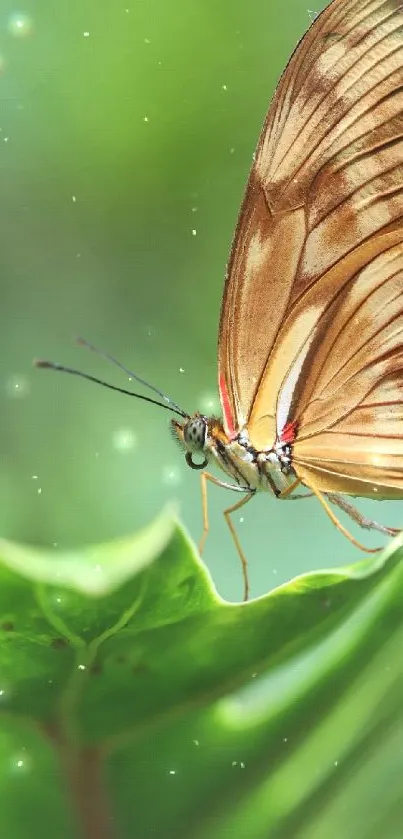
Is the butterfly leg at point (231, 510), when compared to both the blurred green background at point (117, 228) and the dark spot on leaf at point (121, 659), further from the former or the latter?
the dark spot on leaf at point (121, 659)

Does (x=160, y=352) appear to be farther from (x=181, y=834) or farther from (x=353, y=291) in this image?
(x=181, y=834)

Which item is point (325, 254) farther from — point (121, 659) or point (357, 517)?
point (121, 659)

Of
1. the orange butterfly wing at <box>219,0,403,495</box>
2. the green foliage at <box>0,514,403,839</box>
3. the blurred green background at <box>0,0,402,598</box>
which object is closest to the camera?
the green foliage at <box>0,514,403,839</box>

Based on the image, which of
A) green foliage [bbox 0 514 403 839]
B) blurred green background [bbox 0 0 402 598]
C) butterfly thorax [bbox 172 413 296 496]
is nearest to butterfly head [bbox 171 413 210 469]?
butterfly thorax [bbox 172 413 296 496]

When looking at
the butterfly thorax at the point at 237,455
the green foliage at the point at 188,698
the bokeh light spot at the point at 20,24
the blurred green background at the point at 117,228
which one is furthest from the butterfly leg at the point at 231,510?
the bokeh light spot at the point at 20,24

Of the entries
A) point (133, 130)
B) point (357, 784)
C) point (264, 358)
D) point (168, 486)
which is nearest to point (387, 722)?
point (357, 784)

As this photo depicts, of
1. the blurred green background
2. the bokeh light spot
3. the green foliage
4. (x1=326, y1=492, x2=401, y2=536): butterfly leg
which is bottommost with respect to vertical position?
the green foliage

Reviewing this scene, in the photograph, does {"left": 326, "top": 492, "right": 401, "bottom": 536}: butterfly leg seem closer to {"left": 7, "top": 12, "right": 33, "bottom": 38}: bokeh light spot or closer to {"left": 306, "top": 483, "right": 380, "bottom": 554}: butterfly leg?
{"left": 306, "top": 483, "right": 380, "bottom": 554}: butterfly leg
